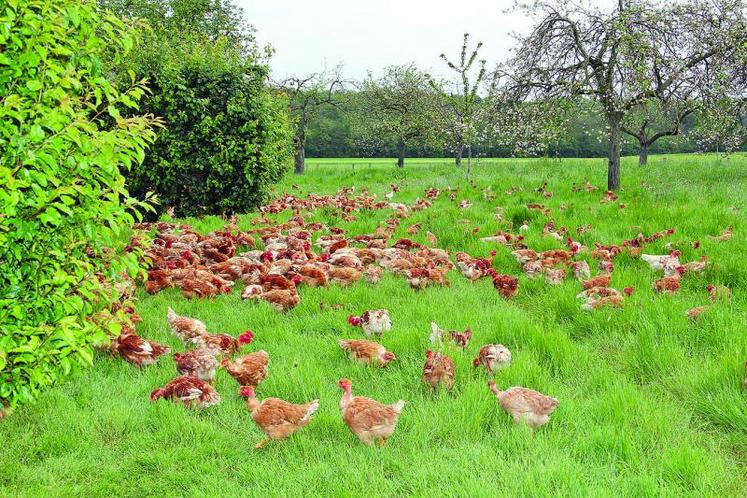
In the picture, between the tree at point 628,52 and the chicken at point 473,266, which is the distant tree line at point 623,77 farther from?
the chicken at point 473,266

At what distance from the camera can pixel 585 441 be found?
304 centimetres

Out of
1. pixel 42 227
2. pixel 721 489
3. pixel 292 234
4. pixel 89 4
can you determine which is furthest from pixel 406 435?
pixel 292 234

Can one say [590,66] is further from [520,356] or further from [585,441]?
[585,441]

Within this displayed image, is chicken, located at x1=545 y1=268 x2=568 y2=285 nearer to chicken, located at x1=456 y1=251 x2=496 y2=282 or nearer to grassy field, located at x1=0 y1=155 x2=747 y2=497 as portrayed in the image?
grassy field, located at x1=0 y1=155 x2=747 y2=497

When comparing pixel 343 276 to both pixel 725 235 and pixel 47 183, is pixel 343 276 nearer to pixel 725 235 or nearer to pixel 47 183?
pixel 47 183

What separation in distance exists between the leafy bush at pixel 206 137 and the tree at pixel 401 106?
77.8 ft

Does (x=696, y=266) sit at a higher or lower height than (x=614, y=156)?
lower

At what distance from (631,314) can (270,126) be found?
902 centimetres

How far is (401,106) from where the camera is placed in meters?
36.2

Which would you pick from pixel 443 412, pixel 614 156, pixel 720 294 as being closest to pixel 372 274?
pixel 443 412

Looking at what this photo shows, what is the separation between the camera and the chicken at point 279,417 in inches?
127

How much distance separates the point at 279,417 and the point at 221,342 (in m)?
1.42

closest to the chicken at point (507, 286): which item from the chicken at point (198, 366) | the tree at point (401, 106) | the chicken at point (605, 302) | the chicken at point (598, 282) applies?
the chicken at point (598, 282)

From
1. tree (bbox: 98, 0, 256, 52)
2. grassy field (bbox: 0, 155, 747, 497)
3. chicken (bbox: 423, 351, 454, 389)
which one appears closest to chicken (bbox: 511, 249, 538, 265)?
grassy field (bbox: 0, 155, 747, 497)
